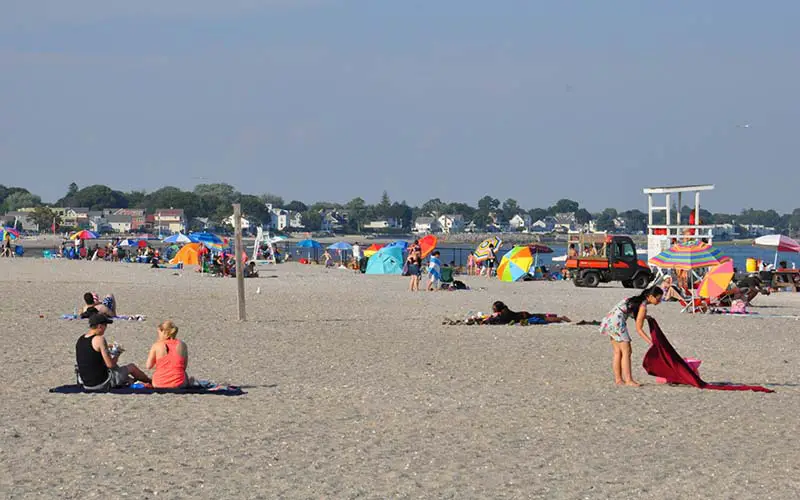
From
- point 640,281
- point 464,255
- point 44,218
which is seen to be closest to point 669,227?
point 640,281

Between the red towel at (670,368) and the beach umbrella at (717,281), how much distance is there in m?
9.93

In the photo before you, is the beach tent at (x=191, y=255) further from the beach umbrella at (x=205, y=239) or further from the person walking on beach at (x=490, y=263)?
the person walking on beach at (x=490, y=263)

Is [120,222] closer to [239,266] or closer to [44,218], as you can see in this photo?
[44,218]

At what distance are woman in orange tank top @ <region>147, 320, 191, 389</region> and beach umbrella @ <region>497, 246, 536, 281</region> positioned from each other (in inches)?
1055

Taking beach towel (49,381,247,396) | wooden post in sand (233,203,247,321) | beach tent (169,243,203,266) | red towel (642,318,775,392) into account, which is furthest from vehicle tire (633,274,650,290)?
beach towel (49,381,247,396)

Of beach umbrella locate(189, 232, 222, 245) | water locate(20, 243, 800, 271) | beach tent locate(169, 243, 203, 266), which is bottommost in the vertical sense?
water locate(20, 243, 800, 271)

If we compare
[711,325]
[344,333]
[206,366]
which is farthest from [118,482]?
[711,325]

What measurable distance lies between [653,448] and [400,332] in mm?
9664

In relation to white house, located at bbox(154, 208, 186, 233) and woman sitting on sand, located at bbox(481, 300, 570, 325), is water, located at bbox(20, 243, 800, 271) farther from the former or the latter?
white house, located at bbox(154, 208, 186, 233)

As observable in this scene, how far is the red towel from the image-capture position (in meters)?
12.0

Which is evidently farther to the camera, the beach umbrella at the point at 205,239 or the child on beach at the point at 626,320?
the beach umbrella at the point at 205,239

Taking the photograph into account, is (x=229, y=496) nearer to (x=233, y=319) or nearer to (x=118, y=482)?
(x=118, y=482)

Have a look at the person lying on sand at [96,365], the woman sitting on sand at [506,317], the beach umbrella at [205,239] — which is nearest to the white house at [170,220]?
the beach umbrella at [205,239]

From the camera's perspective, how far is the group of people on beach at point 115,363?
1057 cm
